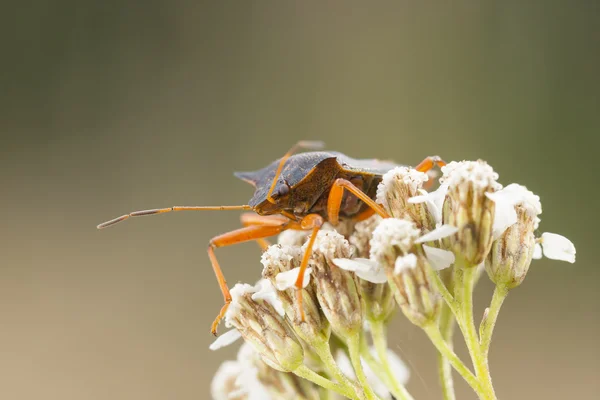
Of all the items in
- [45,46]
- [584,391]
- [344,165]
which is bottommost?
[584,391]

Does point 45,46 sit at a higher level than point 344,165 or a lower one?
higher

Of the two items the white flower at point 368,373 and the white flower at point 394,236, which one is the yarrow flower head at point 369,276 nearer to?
the white flower at point 394,236

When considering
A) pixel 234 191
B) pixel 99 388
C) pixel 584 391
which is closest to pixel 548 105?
pixel 584 391

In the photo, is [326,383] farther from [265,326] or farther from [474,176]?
[474,176]

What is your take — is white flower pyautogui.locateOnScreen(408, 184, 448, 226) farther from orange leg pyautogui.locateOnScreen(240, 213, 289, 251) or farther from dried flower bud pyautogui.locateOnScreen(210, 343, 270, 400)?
dried flower bud pyautogui.locateOnScreen(210, 343, 270, 400)

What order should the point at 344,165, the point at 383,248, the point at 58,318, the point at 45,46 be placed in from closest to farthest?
1. the point at 383,248
2. the point at 344,165
3. the point at 58,318
4. the point at 45,46

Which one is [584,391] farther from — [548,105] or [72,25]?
[72,25]

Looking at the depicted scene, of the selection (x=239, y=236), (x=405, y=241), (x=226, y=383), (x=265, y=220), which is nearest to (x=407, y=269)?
(x=405, y=241)

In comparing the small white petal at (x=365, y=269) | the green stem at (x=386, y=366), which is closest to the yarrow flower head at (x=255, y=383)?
→ the green stem at (x=386, y=366)
